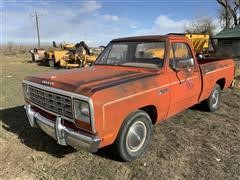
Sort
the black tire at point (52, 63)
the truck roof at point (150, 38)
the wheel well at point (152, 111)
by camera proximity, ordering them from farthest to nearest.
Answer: the black tire at point (52, 63)
the truck roof at point (150, 38)
the wheel well at point (152, 111)

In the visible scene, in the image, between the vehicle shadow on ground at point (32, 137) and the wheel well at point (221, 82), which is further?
the wheel well at point (221, 82)

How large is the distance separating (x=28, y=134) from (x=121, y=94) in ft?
8.46

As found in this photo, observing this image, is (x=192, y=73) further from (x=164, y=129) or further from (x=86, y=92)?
(x=86, y=92)

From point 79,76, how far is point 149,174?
1.91 meters

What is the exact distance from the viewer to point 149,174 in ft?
13.8

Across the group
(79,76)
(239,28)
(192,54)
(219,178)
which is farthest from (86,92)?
(239,28)

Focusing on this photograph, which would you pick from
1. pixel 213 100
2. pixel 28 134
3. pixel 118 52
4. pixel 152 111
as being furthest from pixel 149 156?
pixel 213 100

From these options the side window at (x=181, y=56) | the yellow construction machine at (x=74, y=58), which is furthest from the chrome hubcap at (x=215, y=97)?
the yellow construction machine at (x=74, y=58)

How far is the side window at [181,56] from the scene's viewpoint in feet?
17.4

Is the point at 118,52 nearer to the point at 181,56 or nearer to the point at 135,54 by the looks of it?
the point at 135,54

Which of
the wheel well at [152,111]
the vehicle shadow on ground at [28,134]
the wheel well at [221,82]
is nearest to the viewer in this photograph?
the wheel well at [152,111]

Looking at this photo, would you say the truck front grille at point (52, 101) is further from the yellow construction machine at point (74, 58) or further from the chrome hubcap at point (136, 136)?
the yellow construction machine at point (74, 58)

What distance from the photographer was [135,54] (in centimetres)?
560

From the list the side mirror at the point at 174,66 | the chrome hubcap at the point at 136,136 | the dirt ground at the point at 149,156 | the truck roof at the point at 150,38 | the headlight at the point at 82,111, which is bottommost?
the dirt ground at the point at 149,156
